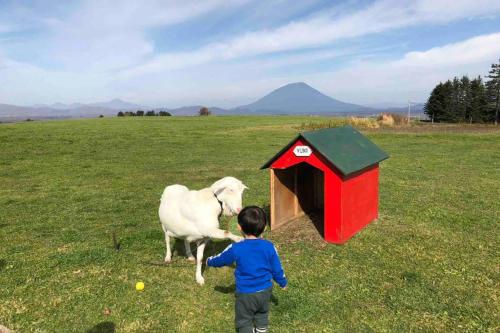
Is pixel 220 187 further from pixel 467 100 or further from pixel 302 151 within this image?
pixel 467 100

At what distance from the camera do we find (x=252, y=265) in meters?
4.76

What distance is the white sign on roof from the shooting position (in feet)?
30.8

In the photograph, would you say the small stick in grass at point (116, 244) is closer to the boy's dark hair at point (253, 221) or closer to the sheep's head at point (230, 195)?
the sheep's head at point (230, 195)

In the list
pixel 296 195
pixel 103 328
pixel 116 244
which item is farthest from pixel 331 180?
pixel 103 328

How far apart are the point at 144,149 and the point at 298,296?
24091 mm

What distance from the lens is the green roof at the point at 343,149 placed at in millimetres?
9133

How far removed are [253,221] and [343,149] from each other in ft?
19.0

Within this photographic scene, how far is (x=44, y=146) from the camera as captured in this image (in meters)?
29.7

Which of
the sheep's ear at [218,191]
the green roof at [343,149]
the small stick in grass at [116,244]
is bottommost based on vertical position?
the small stick in grass at [116,244]

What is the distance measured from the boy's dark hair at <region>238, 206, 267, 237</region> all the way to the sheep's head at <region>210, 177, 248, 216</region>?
1.72 m

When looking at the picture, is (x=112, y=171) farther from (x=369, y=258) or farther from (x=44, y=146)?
(x=369, y=258)

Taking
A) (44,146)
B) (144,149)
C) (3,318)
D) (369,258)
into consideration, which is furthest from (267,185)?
(44,146)

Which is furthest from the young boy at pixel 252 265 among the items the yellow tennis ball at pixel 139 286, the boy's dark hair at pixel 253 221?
the yellow tennis ball at pixel 139 286

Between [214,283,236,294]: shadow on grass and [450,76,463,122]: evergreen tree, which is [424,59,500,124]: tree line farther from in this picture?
[214,283,236,294]: shadow on grass
